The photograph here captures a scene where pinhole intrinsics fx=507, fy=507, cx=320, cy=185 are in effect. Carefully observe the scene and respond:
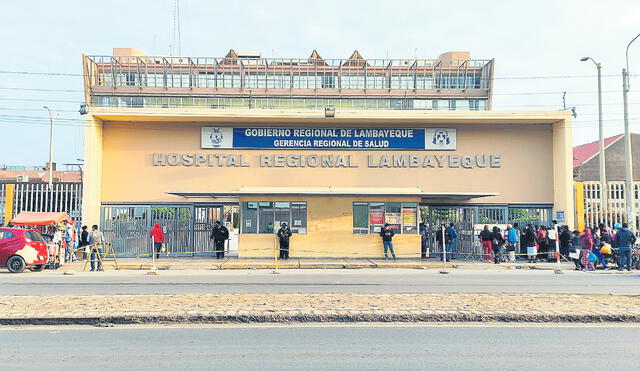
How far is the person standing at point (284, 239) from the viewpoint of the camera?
69.5 ft

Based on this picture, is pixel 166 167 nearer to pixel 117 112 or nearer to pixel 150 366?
pixel 117 112

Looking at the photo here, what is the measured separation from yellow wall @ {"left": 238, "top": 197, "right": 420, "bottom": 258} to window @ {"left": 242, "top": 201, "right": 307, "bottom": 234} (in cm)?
21

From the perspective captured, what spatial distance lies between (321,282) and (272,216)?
856cm

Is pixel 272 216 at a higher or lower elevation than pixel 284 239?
higher

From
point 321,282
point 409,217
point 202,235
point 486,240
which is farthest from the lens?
point 202,235

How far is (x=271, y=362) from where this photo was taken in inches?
245

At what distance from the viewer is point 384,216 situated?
875 inches

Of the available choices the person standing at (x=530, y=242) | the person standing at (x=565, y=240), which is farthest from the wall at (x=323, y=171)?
the person standing at (x=530, y=242)

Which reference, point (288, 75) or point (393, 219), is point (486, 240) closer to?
point (393, 219)

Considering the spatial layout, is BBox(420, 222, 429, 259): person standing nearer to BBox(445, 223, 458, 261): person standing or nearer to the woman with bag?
BBox(445, 223, 458, 261): person standing

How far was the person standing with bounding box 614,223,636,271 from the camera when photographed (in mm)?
17922

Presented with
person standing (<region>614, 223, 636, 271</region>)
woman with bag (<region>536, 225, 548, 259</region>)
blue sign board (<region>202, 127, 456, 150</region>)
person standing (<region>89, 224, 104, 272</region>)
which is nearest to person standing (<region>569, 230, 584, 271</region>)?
person standing (<region>614, 223, 636, 271</region>)

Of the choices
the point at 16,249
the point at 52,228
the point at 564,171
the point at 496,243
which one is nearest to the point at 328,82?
the point at 564,171

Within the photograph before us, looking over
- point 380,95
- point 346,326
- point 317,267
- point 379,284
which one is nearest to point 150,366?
point 346,326
